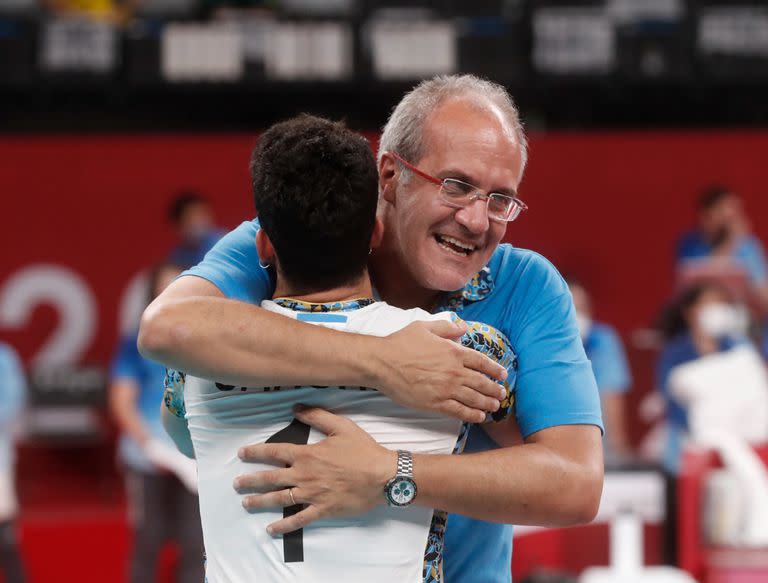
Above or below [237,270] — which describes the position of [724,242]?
below

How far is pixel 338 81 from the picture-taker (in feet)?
22.0

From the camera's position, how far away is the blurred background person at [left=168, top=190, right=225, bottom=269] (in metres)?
6.68

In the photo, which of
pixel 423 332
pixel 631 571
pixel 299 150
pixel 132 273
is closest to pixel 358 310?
pixel 423 332

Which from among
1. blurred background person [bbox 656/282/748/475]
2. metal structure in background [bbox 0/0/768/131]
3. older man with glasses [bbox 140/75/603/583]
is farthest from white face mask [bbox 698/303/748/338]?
older man with glasses [bbox 140/75/603/583]

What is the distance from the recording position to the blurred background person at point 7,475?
528cm

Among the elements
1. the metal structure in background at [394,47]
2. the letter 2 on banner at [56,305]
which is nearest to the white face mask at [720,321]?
the metal structure in background at [394,47]

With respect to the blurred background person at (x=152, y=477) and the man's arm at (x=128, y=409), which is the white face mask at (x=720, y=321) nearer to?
the blurred background person at (x=152, y=477)

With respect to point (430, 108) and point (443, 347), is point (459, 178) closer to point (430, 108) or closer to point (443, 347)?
point (430, 108)

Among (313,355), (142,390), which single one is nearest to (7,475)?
(142,390)

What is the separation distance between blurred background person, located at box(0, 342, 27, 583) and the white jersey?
3.82 meters

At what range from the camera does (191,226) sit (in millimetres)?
6695

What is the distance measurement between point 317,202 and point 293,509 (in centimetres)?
42

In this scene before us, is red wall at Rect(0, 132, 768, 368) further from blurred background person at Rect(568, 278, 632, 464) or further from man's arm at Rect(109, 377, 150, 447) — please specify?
man's arm at Rect(109, 377, 150, 447)

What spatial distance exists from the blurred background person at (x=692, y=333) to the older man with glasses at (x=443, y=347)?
3.75 meters
